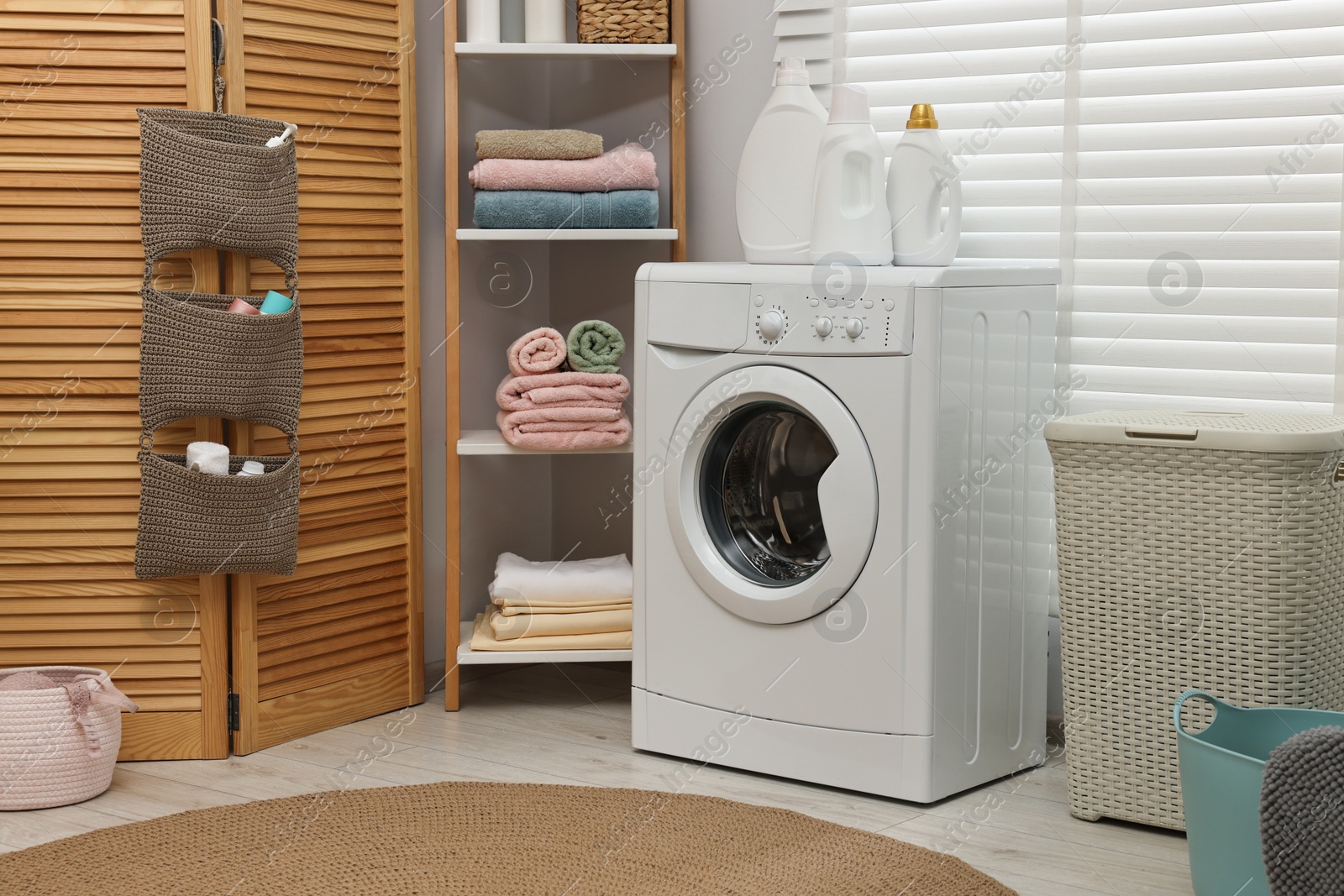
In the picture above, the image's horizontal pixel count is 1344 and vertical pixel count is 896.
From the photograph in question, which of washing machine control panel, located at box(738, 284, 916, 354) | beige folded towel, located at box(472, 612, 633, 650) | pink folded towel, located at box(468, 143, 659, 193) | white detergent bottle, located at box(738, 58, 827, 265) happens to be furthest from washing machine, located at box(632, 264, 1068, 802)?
pink folded towel, located at box(468, 143, 659, 193)

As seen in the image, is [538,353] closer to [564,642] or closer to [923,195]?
[564,642]

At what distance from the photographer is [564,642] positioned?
97.2 inches

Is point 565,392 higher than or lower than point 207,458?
higher

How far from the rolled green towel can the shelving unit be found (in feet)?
0.54

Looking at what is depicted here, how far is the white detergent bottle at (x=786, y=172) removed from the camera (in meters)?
2.21

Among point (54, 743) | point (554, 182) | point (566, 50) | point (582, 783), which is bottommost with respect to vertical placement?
point (582, 783)

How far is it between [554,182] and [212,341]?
0.72m

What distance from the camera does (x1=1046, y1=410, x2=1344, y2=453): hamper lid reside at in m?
1.75

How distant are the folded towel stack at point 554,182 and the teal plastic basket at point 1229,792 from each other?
1363 mm

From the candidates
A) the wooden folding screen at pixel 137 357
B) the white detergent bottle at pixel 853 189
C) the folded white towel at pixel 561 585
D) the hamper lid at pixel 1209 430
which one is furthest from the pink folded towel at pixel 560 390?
the hamper lid at pixel 1209 430

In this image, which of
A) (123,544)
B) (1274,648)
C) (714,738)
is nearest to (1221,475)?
(1274,648)

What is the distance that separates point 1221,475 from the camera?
180 cm

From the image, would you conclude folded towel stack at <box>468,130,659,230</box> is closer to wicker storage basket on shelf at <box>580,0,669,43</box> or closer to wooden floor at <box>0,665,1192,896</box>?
wicker storage basket on shelf at <box>580,0,669,43</box>

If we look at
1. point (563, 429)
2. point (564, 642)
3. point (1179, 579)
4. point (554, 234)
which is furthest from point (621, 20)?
point (1179, 579)
